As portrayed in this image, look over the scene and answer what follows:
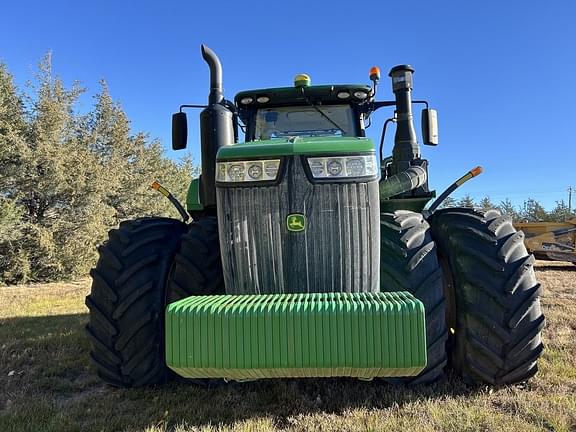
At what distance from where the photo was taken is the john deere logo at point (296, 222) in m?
2.63

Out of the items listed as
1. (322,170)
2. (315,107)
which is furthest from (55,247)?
(322,170)

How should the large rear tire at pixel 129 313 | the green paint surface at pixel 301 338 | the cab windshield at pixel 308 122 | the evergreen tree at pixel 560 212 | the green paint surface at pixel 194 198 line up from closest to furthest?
1. the green paint surface at pixel 301 338
2. the large rear tire at pixel 129 313
3. the cab windshield at pixel 308 122
4. the green paint surface at pixel 194 198
5. the evergreen tree at pixel 560 212

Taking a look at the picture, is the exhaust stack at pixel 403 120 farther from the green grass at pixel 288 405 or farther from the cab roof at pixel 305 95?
the green grass at pixel 288 405

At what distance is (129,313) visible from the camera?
9.81 feet

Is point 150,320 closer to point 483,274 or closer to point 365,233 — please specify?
point 365,233

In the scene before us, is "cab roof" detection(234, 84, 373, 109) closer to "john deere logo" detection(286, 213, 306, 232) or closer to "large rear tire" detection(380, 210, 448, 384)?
"large rear tire" detection(380, 210, 448, 384)

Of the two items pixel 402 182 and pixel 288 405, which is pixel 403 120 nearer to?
pixel 402 182

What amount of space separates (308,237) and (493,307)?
1.22 meters

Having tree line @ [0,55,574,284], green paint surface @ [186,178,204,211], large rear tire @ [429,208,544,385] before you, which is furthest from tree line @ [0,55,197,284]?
large rear tire @ [429,208,544,385]

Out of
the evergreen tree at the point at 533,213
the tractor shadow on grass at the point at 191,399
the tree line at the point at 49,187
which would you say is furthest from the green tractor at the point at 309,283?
the evergreen tree at the point at 533,213

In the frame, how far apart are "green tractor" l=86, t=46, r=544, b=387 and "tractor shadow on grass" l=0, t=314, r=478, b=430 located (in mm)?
137

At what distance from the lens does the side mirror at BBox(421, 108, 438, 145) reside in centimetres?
400

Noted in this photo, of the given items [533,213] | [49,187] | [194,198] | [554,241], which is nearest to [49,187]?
[49,187]

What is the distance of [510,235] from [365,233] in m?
1.08
